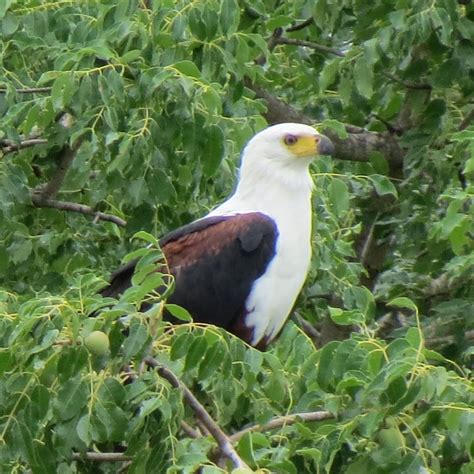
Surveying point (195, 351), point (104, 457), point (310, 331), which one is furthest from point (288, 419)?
point (310, 331)

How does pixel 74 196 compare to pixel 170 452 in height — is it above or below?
below

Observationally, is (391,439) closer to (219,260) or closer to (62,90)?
(62,90)

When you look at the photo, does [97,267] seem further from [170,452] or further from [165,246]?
[170,452]

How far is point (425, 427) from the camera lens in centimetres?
370

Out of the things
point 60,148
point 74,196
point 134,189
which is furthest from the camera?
point 74,196

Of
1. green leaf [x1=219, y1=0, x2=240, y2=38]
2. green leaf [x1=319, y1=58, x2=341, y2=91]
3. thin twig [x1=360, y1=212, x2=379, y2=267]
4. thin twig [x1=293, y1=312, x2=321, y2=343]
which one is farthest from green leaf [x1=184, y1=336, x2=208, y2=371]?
thin twig [x1=360, y1=212, x2=379, y2=267]

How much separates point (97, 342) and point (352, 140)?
146 inches

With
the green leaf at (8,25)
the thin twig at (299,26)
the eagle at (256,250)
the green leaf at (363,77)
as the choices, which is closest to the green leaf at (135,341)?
the eagle at (256,250)

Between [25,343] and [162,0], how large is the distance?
1855 millimetres

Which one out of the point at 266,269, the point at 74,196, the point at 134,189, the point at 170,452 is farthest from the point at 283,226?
the point at 170,452

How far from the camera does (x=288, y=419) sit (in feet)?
13.2

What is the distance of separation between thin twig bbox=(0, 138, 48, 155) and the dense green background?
13 millimetres

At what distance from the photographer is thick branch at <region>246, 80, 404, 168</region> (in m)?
7.18

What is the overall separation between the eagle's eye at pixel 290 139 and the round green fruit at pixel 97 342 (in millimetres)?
2192
